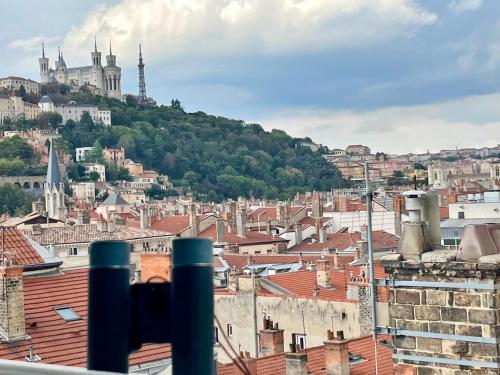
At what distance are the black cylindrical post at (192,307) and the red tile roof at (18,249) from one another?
26.9 feet

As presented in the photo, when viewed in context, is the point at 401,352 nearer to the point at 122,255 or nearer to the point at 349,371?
the point at 122,255

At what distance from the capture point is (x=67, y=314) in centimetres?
934

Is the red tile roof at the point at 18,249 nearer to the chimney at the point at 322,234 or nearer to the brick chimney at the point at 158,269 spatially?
the brick chimney at the point at 158,269

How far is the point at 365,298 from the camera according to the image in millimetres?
16094

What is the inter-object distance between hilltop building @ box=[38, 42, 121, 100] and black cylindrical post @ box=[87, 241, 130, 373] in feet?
458

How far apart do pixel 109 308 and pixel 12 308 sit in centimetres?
674

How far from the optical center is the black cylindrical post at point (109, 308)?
95.2 inches

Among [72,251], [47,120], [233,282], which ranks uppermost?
[47,120]

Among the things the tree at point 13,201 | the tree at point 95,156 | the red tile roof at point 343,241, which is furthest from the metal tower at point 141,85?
the red tile roof at point 343,241

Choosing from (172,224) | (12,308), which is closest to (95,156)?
(172,224)

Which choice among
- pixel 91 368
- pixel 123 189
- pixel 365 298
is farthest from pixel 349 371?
pixel 123 189

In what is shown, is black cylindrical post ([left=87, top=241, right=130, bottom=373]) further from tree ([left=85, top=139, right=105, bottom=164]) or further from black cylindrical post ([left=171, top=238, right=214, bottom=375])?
tree ([left=85, top=139, right=105, bottom=164])

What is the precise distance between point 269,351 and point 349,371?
8.04ft

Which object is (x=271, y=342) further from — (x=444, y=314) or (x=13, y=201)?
(x=13, y=201)
